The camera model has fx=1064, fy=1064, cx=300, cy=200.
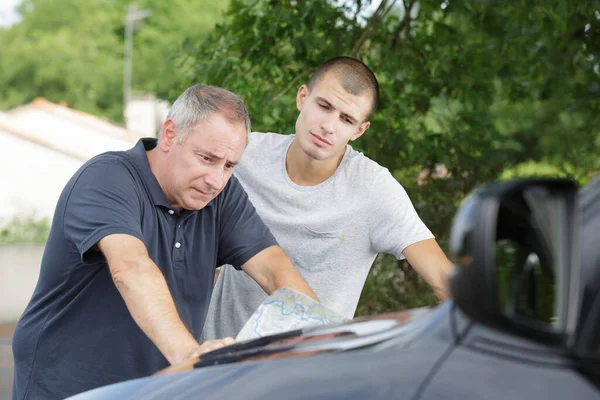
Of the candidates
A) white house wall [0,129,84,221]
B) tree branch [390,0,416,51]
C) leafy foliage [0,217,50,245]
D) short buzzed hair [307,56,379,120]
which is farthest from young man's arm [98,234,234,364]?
white house wall [0,129,84,221]

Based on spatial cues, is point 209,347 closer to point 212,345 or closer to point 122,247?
point 212,345

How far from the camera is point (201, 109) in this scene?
10.1 feet

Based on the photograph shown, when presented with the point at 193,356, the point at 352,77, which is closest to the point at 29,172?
the point at 352,77

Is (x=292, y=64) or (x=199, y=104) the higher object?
(x=292, y=64)

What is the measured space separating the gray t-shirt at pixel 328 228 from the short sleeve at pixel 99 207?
890 mm

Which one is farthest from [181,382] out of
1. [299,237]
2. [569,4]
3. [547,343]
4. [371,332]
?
[569,4]

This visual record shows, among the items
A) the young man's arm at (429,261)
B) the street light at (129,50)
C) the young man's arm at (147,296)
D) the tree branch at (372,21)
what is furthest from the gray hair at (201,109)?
the street light at (129,50)

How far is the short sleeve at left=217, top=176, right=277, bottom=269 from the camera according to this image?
3.41m

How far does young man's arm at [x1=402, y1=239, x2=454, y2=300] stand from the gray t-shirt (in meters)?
0.03

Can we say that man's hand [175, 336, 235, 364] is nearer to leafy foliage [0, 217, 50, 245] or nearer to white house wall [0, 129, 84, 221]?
leafy foliage [0, 217, 50, 245]

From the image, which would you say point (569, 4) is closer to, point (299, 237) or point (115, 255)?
point (299, 237)

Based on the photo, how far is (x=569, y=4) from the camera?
7.40 m

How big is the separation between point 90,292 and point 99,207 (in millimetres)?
286

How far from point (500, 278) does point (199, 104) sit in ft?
5.88
